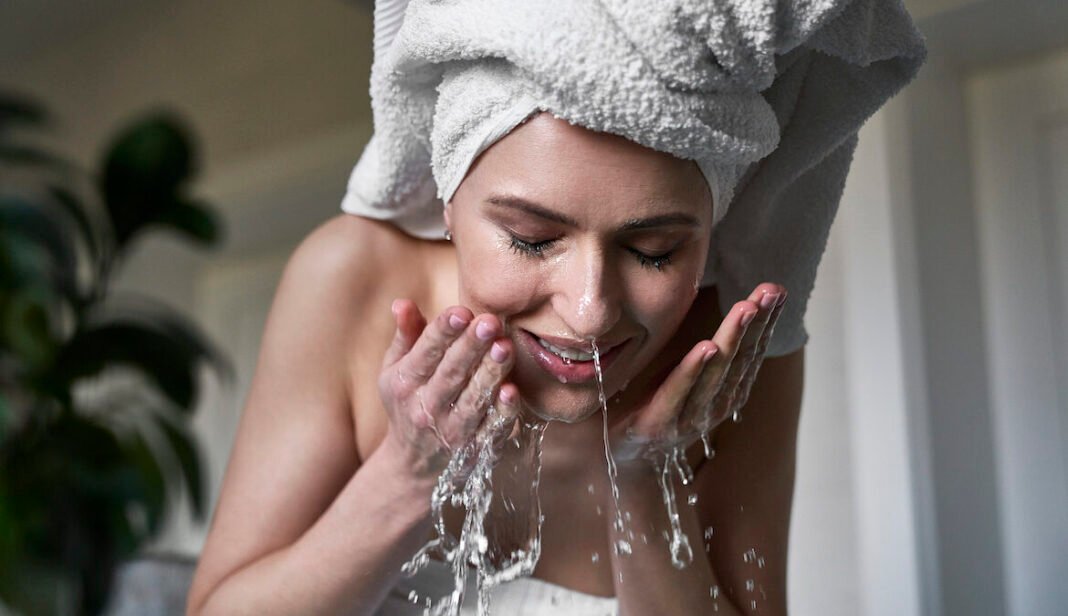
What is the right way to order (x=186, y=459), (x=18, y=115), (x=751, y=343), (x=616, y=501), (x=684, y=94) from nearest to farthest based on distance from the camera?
(x=684, y=94), (x=751, y=343), (x=616, y=501), (x=186, y=459), (x=18, y=115)

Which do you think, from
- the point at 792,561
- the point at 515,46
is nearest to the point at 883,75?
the point at 515,46

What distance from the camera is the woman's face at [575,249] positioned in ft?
1.92

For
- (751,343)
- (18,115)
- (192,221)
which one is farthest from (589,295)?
(18,115)

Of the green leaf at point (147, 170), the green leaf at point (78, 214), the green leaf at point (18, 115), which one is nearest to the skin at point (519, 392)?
the green leaf at point (147, 170)

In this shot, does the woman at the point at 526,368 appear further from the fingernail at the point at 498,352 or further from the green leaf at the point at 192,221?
the green leaf at the point at 192,221

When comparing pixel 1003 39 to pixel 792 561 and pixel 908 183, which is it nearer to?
pixel 908 183

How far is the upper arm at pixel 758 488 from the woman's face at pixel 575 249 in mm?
199

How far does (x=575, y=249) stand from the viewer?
23.5 inches

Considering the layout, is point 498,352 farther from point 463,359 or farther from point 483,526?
point 483,526

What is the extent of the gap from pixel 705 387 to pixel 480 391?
0.50 ft

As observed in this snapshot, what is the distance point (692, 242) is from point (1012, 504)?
0.38 metres

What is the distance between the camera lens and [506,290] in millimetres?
625

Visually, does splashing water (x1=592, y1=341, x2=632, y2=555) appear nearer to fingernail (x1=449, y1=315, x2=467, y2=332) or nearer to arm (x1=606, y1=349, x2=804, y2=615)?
arm (x1=606, y1=349, x2=804, y2=615)

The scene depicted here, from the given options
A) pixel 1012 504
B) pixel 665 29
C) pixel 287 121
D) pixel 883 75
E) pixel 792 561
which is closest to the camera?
pixel 665 29
